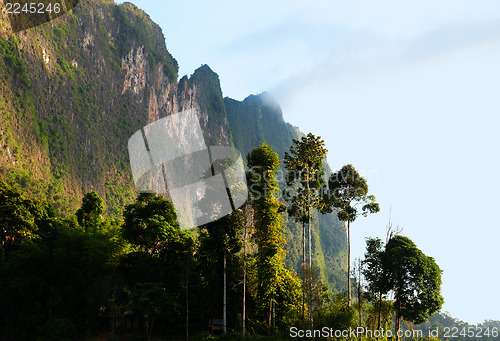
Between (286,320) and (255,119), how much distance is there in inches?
6070

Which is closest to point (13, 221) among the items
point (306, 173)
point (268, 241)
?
point (268, 241)

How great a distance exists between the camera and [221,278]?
844 inches

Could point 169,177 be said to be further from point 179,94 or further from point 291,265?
point 291,265

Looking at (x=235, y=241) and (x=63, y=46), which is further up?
(x=63, y=46)

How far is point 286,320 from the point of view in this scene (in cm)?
1981

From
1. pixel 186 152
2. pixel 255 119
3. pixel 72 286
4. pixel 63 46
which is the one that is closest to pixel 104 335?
pixel 72 286

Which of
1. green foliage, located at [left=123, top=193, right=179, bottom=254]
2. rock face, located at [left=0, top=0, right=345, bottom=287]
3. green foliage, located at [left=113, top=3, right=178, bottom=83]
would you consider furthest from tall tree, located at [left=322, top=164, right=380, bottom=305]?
green foliage, located at [left=113, top=3, right=178, bottom=83]

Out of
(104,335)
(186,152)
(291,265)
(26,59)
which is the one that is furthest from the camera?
(186,152)

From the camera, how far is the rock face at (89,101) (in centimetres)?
6775

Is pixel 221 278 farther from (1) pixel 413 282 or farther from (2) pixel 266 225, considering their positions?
(1) pixel 413 282

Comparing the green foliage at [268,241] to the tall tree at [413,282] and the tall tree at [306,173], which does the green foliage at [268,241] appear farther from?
the tall tree at [413,282]

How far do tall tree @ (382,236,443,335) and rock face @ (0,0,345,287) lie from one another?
56.9m

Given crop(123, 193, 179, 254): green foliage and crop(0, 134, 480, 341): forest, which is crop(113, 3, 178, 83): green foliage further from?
crop(0, 134, 480, 341): forest

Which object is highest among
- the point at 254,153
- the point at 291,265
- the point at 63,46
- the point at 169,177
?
the point at 63,46
